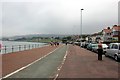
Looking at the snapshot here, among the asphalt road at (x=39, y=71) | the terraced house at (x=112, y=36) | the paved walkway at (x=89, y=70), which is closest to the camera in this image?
the asphalt road at (x=39, y=71)

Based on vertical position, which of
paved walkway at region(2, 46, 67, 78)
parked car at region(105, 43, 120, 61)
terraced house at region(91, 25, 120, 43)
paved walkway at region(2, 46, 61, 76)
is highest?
terraced house at region(91, 25, 120, 43)

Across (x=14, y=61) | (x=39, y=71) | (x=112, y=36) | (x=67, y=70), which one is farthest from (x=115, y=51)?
(x=112, y=36)

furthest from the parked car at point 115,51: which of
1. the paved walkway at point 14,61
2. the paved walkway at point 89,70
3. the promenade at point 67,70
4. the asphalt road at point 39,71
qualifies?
the paved walkway at point 14,61

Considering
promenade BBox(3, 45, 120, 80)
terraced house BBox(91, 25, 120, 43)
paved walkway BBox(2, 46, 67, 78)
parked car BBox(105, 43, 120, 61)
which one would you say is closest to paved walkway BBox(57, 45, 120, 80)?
promenade BBox(3, 45, 120, 80)

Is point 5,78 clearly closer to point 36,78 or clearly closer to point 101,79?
point 36,78

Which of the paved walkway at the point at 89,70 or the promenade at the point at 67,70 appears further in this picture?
the paved walkway at the point at 89,70

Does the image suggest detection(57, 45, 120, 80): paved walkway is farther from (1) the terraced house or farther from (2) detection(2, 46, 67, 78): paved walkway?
(1) the terraced house

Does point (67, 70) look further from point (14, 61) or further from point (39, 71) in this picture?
point (14, 61)

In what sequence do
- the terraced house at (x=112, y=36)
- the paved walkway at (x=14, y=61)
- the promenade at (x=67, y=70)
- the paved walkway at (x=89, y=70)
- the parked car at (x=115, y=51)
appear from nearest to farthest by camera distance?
the promenade at (x=67, y=70) < the paved walkway at (x=89, y=70) < the paved walkway at (x=14, y=61) < the parked car at (x=115, y=51) < the terraced house at (x=112, y=36)

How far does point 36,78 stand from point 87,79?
91.6 inches

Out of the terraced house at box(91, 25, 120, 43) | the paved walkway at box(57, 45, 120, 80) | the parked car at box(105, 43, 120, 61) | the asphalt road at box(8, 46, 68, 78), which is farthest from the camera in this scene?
the terraced house at box(91, 25, 120, 43)

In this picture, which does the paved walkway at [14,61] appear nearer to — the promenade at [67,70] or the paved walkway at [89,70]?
the promenade at [67,70]

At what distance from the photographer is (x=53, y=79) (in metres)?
11.7

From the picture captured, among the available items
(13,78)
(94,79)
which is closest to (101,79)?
(94,79)
